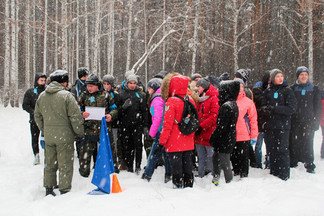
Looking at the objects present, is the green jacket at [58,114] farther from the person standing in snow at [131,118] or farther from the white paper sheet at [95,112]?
the person standing in snow at [131,118]

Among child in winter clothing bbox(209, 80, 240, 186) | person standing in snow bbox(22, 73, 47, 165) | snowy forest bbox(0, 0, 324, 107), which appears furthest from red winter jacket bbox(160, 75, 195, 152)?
snowy forest bbox(0, 0, 324, 107)

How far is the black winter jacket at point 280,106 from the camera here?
4.89 m

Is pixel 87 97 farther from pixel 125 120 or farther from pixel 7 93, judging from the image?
pixel 7 93

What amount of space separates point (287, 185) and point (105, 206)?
2961mm

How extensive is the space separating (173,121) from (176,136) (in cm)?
25

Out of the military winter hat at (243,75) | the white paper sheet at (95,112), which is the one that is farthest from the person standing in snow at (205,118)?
the white paper sheet at (95,112)

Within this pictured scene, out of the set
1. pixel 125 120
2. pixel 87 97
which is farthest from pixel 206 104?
pixel 87 97

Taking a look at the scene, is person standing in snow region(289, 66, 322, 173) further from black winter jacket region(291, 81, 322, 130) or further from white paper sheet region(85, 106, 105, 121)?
white paper sheet region(85, 106, 105, 121)

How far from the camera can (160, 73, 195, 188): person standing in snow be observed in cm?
402

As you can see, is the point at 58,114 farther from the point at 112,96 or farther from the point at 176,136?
the point at 176,136

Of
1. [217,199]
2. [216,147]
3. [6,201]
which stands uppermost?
[216,147]

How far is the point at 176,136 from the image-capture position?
4.13 m

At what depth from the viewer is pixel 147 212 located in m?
3.22

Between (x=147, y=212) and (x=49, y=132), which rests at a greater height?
(x=49, y=132)
